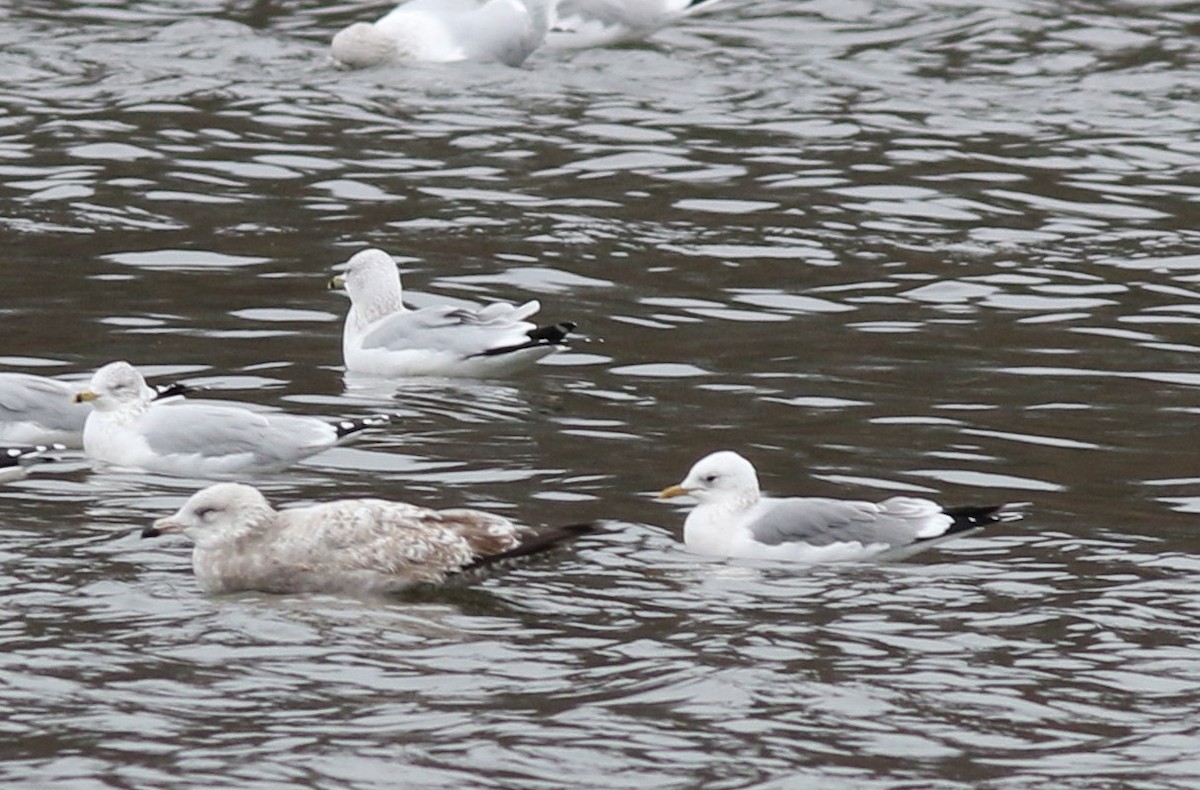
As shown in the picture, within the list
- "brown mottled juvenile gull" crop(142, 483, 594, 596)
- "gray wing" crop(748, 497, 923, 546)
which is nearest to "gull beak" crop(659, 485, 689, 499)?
"gray wing" crop(748, 497, 923, 546)

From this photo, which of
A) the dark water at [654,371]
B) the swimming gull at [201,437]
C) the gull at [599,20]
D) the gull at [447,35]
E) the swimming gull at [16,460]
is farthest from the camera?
the gull at [599,20]

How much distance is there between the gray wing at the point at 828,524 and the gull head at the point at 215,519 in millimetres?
2125

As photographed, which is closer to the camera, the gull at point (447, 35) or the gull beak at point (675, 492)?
the gull beak at point (675, 492)

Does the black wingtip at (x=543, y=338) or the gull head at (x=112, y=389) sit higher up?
the gull head at (x=112, y=389)

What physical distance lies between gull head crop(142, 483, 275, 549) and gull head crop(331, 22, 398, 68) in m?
11.7

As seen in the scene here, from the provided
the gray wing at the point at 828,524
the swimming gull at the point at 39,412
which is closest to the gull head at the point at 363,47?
the swimming gull at the point at 39,412

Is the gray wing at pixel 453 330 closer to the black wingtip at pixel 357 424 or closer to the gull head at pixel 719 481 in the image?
the black wingtip at pixel 357 424

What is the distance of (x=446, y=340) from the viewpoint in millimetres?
14156

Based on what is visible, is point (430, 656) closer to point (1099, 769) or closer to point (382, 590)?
point (382, 590)

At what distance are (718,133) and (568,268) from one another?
144 inches

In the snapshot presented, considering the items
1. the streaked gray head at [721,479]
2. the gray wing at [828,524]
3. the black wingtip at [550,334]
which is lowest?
the gray wing at [828,524]

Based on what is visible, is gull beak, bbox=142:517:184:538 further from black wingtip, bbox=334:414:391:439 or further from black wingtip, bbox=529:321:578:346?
black wingtip, bbox=529:321:578:346

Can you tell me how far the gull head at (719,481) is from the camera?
1087 centimetres

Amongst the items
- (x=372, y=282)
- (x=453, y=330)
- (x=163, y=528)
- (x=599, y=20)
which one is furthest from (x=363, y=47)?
(x=163, y=528)
